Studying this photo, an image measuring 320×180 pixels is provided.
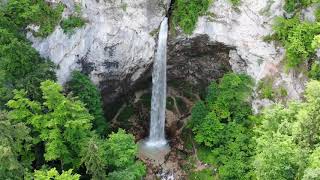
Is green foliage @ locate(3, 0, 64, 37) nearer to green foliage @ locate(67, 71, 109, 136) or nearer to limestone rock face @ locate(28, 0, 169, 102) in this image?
limestone rock face @ locate(28, 0, 169, 102)

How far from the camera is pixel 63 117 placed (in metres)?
23.6

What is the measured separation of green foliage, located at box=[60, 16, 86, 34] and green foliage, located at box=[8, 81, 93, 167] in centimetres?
605

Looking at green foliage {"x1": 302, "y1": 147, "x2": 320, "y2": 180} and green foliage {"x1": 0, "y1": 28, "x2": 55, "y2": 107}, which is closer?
green foliage {"x1": 302, "y1": 147, "x2": 320, "y2": 180}

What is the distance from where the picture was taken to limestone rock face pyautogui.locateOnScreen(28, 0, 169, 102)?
28609 mm

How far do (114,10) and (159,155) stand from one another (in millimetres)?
10889

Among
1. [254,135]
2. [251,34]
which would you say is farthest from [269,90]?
[251,34]

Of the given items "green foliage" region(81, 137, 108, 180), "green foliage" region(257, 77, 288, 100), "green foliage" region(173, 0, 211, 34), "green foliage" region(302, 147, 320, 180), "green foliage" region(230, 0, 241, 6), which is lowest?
"green foliage" region(81, 137, 108, 180)

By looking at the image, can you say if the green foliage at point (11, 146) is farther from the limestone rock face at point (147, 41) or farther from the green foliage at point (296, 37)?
the green foliage at point (296, 37)

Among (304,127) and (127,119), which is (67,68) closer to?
(127,119)

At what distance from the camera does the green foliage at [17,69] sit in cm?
2383

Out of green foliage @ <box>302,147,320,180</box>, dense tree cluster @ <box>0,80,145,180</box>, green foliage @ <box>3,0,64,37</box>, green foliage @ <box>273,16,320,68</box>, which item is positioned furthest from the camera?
green foliage @ <box>273,16,320,68</box>

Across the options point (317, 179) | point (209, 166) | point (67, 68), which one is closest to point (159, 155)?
point (209, 166)

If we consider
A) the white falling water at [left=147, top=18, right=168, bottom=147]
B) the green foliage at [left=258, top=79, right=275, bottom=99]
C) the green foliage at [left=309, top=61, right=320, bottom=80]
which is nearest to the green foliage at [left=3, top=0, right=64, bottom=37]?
the white falling water at [left=147, top=18, right=168, bottom=147]

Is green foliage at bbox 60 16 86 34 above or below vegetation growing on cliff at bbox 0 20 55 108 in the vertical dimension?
above
